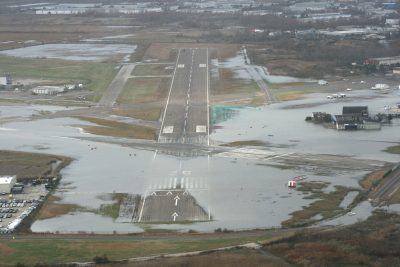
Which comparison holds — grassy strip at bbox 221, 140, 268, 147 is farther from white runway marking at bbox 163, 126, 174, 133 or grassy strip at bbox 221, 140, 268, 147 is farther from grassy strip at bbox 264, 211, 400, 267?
grassy strip at bbox 264, 211, 400, 267

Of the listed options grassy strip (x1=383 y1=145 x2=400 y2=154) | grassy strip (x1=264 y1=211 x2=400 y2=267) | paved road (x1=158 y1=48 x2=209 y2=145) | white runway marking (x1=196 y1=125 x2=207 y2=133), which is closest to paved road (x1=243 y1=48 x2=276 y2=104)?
paved road (x1=158 y1=48 x2=209 y2=145)

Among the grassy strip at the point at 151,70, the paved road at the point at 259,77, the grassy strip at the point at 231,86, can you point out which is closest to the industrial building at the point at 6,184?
the paved road at the point at 259,77

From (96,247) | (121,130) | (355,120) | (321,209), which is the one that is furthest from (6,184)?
(355,120)

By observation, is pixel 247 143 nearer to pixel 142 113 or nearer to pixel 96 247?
pixel 142 113

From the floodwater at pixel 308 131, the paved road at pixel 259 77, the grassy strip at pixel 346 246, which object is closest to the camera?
the grassy strip at pixel 346 246

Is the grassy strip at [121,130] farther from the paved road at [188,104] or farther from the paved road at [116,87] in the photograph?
the paved road at [116,87]
